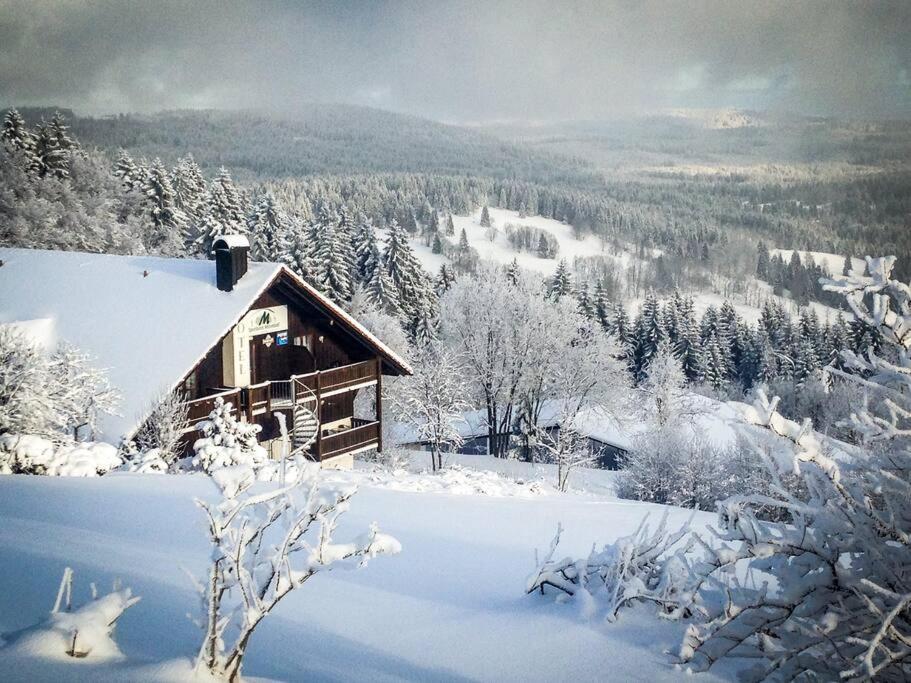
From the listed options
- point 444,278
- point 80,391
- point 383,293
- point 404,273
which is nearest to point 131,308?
point 80,391

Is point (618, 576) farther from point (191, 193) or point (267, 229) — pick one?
point (267, 229)

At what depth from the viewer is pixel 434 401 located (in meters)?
24.6

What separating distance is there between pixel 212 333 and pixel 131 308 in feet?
4.41

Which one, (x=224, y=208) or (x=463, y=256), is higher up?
(x=224, y=208)

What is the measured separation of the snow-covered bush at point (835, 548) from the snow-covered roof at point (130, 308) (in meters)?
8.10

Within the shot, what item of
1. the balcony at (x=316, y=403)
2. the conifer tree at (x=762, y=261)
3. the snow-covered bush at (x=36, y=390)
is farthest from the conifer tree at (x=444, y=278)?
the snow-covered bush at (x=36, y=390)

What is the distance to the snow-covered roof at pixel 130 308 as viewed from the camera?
918 cm

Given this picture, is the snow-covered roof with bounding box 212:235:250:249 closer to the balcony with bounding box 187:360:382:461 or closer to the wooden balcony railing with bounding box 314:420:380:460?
the balcony with bounding box 187:360:382:461

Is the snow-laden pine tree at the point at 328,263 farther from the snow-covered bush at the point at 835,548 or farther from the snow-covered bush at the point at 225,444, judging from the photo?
the snow-covered bush at the point at 835,548

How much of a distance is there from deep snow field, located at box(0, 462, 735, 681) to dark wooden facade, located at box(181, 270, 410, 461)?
24.1 feet

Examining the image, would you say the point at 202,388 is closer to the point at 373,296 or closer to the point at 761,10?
the point at 761,10

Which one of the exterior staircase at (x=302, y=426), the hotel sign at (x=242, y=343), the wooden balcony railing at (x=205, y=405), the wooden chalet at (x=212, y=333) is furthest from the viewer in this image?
the exterior staircase at (x=302, y=426)

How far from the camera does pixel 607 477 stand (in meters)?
25.3

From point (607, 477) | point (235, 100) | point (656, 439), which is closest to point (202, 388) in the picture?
point (235, 100)
